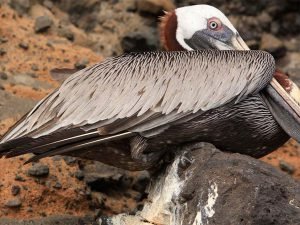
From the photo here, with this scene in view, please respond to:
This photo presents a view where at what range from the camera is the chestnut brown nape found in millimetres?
5512

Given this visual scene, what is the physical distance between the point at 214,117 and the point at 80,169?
1.79 m

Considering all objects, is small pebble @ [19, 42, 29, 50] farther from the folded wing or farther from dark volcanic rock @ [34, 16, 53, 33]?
the folded wing

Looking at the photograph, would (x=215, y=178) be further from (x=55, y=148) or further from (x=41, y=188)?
(x=41, y=188)

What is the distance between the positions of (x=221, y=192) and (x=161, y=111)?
66 centimetres

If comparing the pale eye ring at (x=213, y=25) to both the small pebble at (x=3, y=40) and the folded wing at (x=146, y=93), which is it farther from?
the small pebble at (x=3, y=40)

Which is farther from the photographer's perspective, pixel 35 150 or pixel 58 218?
pixel 58 218

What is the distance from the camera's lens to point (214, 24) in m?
5.43

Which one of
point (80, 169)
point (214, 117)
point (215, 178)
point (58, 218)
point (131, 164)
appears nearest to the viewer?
point (215, 178)

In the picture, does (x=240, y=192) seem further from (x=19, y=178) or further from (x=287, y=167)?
(x=287, y=167)

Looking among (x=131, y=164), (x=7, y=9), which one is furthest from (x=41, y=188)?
(x=7, y=9)

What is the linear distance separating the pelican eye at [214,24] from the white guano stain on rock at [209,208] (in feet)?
4.66

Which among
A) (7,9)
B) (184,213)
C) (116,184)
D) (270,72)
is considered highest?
(270,72)

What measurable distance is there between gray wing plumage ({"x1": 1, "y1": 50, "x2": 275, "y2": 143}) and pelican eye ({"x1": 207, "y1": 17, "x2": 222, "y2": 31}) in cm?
42

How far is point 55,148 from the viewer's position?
4750mm
